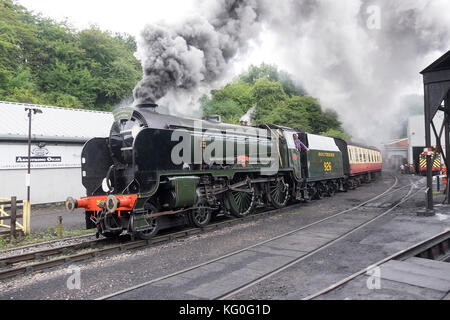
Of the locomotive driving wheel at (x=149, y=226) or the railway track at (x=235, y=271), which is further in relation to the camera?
the locomotive driving wheel at (x=149, y=226)

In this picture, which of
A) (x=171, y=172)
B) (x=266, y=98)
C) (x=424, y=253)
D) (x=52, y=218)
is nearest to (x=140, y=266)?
(x=171, y=172)

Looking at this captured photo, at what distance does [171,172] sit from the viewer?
25.3 ft

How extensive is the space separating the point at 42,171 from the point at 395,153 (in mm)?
51409

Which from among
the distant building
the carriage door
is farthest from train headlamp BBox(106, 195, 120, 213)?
the distant building

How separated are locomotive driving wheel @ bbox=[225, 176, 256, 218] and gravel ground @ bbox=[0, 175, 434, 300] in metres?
0.64

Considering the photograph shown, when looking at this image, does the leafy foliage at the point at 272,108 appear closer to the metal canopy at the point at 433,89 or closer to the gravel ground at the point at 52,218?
the gravel ground at the point at 52,218

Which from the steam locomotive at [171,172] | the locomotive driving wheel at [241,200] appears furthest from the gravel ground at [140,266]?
the steam locomotive at [171,172]

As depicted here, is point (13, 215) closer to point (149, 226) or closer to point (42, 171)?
point (149, 226)

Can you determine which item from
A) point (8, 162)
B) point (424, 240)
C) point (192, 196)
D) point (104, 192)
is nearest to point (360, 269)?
point (424, 240)

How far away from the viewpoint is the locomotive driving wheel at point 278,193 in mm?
12047

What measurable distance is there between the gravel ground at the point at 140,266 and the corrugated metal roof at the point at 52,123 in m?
10.7

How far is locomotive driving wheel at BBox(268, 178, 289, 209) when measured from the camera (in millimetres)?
12047

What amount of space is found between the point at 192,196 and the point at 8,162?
Answer: 413 inches

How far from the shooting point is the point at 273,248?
693 centimetres
